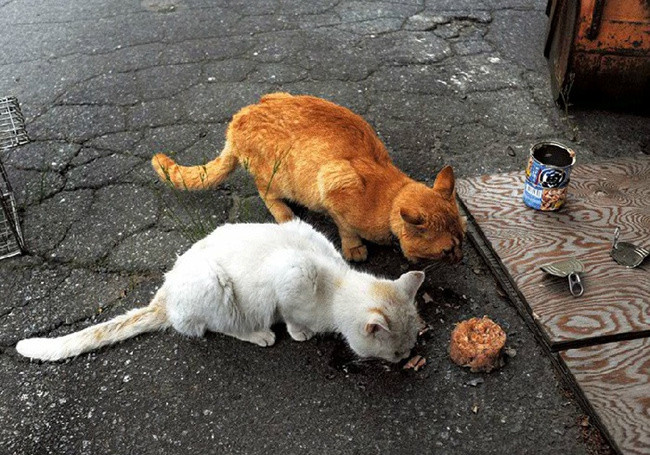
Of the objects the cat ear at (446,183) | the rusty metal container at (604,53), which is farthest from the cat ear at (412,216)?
the rusty metal container at (604,53)

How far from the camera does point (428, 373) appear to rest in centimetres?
261

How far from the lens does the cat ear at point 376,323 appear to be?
233 centimetres

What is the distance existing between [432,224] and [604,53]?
2108 mm

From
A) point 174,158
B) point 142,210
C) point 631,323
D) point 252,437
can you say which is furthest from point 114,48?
point 631,323

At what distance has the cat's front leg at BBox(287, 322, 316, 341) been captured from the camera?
2762mm

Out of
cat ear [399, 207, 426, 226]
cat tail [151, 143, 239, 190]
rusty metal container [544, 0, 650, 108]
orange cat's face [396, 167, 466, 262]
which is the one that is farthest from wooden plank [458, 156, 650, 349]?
cat tail [151, 143, 239, 190]

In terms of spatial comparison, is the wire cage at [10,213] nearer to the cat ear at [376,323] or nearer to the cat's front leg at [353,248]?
the cat's front leg at [353,248]

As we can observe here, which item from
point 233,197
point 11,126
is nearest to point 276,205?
point 233,197

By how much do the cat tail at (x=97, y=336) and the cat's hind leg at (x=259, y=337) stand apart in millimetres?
376

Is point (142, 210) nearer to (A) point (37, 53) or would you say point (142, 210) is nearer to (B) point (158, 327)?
(B) point (158, 327)

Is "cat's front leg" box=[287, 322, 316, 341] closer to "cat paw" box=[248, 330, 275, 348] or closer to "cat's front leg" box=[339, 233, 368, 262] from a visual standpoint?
"cat paw" box=[248, 330, 275, 348]

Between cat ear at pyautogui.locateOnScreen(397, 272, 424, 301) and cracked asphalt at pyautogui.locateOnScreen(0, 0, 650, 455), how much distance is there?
364 millimetres

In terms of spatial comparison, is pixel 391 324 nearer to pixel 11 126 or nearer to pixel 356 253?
pixel 356 253

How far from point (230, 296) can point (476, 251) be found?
1.40m
